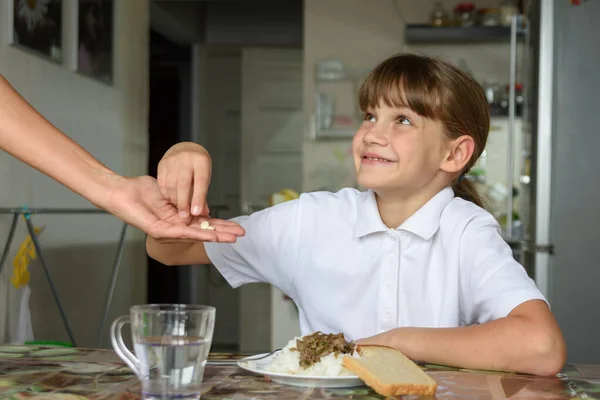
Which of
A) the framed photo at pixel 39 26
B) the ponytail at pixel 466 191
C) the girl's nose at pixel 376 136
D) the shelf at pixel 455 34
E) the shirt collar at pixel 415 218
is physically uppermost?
the shelf at pixel 455 34

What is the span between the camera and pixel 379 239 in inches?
57.6

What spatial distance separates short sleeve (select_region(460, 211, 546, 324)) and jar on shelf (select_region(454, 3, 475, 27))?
3.78m

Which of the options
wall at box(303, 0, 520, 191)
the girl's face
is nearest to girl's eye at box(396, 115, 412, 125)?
the girl's face

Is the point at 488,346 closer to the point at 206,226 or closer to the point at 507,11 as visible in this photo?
the point at 206,226

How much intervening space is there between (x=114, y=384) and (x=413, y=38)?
4.39 m

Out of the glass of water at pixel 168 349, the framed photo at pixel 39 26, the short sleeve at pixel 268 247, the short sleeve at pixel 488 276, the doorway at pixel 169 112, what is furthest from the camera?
the doorway at pixel 169 112

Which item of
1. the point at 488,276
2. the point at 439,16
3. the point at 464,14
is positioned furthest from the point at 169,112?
the point at 488,276

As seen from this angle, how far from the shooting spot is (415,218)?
1437mm

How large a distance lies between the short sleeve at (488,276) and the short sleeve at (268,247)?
1.05 ft

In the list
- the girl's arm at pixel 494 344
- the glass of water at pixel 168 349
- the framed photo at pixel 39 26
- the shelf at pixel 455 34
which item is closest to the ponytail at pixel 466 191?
the girl's arm at pixel 494 344

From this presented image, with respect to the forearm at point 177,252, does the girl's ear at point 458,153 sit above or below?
above

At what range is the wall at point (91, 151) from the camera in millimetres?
3119

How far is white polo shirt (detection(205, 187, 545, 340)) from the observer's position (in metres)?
1.39

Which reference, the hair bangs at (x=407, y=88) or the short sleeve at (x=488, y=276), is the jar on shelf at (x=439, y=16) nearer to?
the hair bangs at (x=407, y=88)
